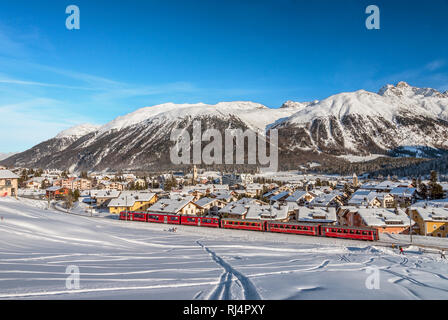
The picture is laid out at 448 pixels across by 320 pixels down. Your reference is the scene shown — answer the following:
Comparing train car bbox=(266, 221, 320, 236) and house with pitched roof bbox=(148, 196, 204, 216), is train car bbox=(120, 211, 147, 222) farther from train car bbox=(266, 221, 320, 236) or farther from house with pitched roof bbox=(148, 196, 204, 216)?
train car bbox=(266, 221, 320, 236)

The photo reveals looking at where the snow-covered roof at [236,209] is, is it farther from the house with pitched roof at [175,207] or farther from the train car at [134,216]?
the train car at [134,216]

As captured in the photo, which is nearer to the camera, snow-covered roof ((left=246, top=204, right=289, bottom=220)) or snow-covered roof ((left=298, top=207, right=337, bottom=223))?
snow-covered roof ((left=298, top=207, right=337, bottom=223))

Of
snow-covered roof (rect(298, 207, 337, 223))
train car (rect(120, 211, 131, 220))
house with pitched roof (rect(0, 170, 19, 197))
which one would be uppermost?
house with pitched roof (rect(0, 170, 19, 197))

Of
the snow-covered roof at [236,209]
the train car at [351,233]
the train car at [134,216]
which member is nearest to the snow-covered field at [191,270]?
the train car at [351,233]

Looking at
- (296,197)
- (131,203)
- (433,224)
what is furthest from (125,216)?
(433,224)

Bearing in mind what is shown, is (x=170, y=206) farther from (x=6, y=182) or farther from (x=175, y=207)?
(x=6, y=182)

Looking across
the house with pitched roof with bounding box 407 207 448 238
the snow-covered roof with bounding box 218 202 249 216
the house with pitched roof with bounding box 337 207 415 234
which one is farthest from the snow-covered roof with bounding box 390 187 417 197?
the snow-covered roof with bounding box 218 202 249 216
